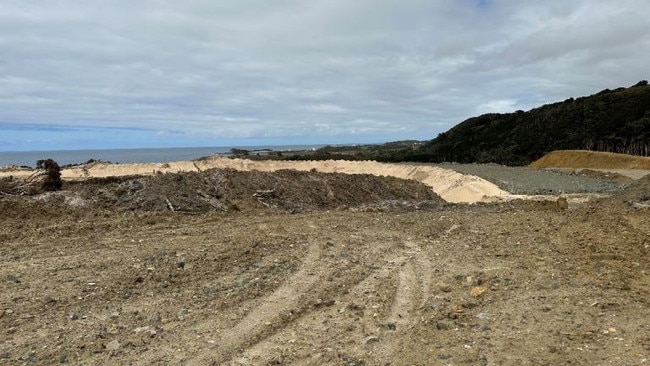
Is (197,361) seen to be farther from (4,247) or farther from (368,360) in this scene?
(4,247)

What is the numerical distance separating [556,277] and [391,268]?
2226mm

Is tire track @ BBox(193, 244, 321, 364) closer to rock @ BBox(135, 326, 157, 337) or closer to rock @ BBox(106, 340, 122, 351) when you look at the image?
rock @ BBox(135, 326, 157, 337)

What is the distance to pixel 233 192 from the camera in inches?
709

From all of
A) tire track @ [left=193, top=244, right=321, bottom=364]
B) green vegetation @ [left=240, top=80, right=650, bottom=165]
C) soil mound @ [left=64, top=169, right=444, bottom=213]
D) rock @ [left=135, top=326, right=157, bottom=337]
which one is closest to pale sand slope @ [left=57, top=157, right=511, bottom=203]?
soil mound @ [left=64, top=169, right=444, bottom=213]

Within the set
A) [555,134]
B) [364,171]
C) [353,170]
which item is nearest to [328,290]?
[364,171]

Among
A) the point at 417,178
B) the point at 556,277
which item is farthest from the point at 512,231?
the point at 417,178

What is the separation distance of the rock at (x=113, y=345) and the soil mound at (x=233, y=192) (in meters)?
9.95

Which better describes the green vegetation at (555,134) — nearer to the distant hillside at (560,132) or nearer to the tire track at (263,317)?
the distant hillside at (560,132)

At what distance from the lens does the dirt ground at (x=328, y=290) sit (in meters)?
4.98

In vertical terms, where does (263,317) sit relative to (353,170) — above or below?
below

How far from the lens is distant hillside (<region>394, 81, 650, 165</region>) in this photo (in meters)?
67.3

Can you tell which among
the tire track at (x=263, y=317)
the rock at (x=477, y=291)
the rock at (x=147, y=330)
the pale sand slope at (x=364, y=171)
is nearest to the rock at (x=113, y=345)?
the rock at (x=147, y=330)

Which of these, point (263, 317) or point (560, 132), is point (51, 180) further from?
point (560, 132)

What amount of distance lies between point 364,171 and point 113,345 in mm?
31051
